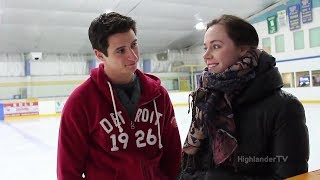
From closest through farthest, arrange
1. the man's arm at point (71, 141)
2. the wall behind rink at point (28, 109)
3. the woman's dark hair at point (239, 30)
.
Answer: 1. the woman's dark hair at point (239, 30)
2. the man's arm at point (71, 141)
3. the wall behind rink at point (28, 109)

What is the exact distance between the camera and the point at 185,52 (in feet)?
80.0

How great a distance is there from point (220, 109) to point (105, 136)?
0.58 metres

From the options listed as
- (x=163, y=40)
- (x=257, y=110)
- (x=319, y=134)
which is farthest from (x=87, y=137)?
(x=163, y=40)

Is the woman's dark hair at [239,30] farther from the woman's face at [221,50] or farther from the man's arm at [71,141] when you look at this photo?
the man's arm at [71,141]

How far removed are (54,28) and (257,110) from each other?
55.1 ft

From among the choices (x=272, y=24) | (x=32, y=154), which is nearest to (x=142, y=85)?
(x=32, y=154)

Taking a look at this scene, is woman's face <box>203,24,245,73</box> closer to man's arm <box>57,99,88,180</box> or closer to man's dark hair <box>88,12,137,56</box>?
man's dark hair <box>88,12,137,56</box>

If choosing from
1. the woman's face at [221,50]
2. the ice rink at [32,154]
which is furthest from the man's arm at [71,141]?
the ice rink at [32,154]

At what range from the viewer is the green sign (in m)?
16.4

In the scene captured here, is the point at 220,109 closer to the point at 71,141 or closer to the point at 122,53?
the point at 122,53

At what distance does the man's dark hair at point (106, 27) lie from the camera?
5.44ft

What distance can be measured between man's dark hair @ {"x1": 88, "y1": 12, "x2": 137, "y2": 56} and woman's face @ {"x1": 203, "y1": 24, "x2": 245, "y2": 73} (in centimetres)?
43

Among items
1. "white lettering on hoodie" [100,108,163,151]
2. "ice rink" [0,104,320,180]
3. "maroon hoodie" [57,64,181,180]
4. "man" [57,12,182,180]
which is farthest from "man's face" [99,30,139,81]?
"ice rink" [0,104,320,180]

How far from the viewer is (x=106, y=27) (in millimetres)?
1659
